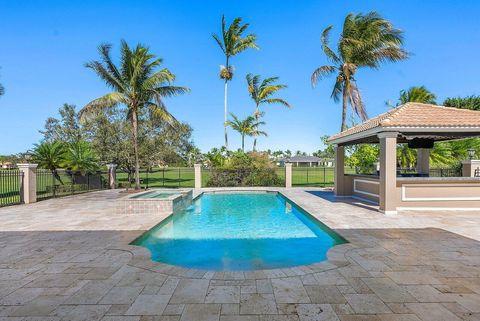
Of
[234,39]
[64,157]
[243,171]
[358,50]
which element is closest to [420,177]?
[358,50]

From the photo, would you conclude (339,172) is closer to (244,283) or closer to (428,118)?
(428,118)

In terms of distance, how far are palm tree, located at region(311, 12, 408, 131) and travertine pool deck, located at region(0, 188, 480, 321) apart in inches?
450

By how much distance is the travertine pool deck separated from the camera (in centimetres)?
293

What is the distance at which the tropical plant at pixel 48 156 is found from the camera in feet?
47.4

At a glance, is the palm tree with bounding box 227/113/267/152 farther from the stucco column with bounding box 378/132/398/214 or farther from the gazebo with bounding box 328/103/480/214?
the stucco column with bounding box 378/132/398/214

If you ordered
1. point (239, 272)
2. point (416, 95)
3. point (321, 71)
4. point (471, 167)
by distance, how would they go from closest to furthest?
1. point (239, 272)
2. point (471, 167)
3. point (321, 71)
4. point (416, 95)

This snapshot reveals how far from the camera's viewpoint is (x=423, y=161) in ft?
46.8

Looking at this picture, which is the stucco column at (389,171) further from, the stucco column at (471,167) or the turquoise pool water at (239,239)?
the stucco column at (471,167)

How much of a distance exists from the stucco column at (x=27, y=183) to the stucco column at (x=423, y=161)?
18161 mm

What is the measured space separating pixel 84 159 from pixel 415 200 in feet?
52.7

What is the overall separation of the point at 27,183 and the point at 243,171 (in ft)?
40.9

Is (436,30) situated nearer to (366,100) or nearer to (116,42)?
(366,100)

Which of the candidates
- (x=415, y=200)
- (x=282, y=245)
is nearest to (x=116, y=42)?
(x=282, y=245)

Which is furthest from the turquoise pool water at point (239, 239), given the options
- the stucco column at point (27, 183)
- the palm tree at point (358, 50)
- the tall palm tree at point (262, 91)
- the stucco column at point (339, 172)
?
the tall palm tree at point (262, 91)
